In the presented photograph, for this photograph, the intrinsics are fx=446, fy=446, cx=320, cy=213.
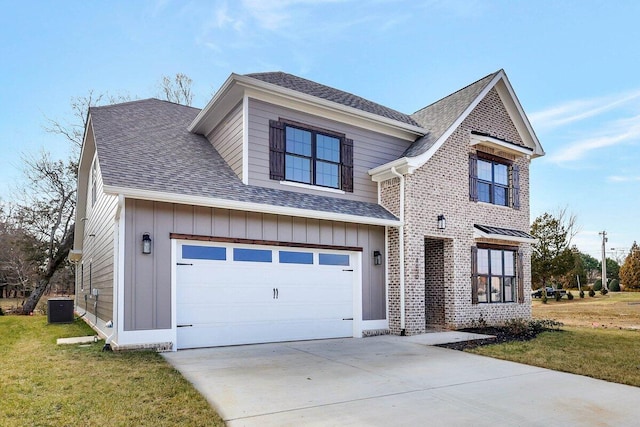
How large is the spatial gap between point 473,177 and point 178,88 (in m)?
18.8

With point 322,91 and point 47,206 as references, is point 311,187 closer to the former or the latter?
point 322,91

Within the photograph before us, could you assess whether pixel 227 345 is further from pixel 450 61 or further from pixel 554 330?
pixel 450 61

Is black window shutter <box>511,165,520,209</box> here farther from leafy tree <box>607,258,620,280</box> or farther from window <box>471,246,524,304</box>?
leafy tree <box>607,258,620,280</box>

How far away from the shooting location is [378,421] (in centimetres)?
453

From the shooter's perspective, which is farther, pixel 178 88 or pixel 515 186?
pixel 178 88

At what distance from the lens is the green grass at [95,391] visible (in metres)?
4.44

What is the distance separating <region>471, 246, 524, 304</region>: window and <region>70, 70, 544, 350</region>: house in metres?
0.05

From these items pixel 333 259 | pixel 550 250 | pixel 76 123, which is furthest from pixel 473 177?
pixel 550 250

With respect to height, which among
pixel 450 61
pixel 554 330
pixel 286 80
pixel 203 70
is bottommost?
pixel 554 330

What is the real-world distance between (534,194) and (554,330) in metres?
23.2

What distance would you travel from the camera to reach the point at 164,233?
28.1 feet

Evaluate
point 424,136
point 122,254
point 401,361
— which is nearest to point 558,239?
point 424,136

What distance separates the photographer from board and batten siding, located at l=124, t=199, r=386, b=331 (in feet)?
26.9

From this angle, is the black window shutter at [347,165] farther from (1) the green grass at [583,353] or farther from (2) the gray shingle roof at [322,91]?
(1) the green grass at [583,353]
